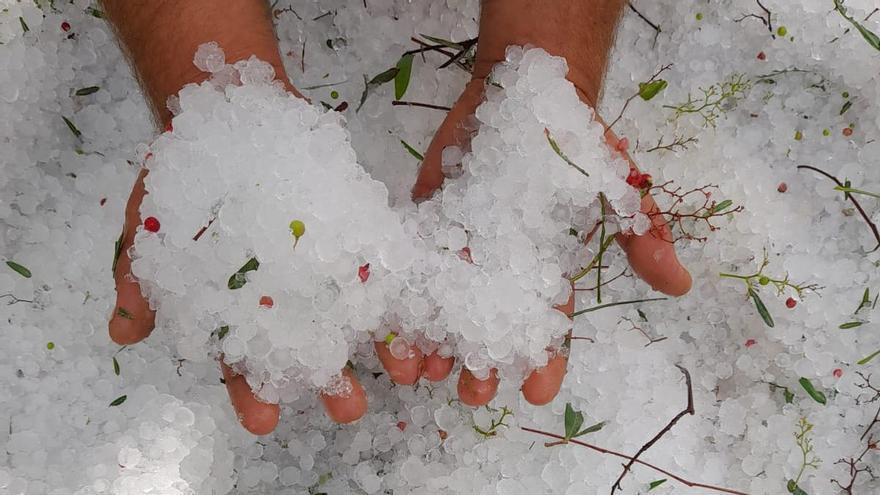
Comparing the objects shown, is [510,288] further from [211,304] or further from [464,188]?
[211,304]

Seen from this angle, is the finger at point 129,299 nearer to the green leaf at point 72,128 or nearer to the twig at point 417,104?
the green leaf at point 72,128

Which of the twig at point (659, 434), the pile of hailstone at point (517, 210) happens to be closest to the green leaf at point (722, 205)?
the pile of hailstone at point (517, 210)

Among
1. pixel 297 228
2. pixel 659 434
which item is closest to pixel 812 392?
pixel 659 434

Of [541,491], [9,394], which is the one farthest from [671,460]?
[9,394]

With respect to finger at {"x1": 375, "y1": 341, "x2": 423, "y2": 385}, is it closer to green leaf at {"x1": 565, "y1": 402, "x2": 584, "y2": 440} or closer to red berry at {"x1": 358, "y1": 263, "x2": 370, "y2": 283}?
red berry at {"x1": 358, "y1": 263, "x2": 370, "y2": 283}

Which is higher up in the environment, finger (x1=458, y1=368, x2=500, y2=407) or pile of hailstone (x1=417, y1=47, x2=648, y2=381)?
pile of hailstone (x1=417, y1=47, x2=648, y2=381)

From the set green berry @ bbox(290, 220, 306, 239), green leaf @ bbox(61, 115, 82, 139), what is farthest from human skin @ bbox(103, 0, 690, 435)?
green berry @ bbox(290, 220, 306, 239)

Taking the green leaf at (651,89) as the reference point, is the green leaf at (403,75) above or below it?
below
